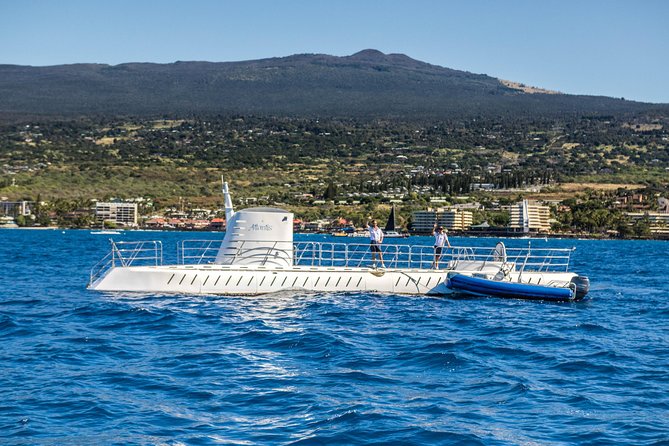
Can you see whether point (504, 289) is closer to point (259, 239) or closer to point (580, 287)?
point (580, 287)

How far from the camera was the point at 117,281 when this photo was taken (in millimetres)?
34219

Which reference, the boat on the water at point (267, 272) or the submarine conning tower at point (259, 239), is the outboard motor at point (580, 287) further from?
the submarine conning tower at point (259, 239)

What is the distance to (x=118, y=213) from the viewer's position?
174625mm

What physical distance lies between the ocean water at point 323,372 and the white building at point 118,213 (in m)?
141

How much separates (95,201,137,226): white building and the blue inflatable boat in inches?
5518

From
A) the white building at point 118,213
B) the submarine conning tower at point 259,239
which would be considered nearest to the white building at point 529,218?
the white building at point 118,213

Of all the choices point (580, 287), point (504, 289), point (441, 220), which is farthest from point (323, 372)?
point (441, 220)

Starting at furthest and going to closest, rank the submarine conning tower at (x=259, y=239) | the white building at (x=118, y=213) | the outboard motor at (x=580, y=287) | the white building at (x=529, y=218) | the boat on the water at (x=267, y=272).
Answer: the white building at (x=118, y=213) → the white building at (x=529, y=218) → the outboard motor at (x=580, y=287) → the submarine conning tower at (x=259, y=239) → the boat on the water at (x=267, y=272)

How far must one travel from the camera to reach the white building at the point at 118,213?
172000mm

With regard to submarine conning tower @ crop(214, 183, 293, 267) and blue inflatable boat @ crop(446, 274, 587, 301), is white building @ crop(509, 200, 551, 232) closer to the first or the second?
blue inflatable boat @ crop(446, 274, 587, 301)

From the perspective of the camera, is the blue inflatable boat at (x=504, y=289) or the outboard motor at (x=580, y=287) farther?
the outboard motor at (x=580, y=287)

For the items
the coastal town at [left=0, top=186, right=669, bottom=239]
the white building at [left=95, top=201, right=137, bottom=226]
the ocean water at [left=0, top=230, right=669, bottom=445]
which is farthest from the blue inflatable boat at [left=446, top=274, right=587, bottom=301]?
the white building at [left=95, top=201, right=137, bottom=226]

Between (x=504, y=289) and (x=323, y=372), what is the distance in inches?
667

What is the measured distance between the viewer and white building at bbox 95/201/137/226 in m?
172
